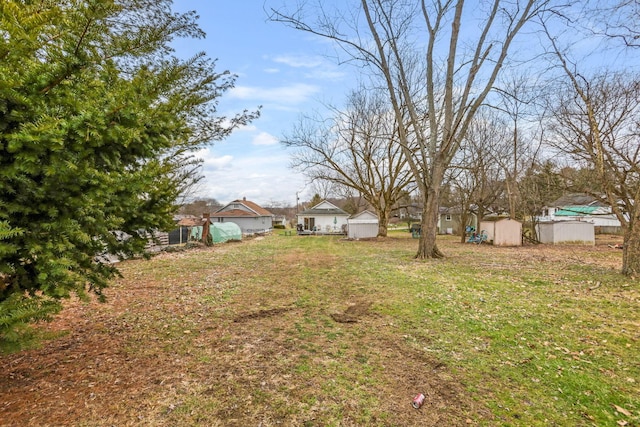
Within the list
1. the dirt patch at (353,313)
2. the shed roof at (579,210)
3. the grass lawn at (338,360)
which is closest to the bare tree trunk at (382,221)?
the shed roof at (579,210)

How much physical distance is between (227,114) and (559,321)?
5845mm

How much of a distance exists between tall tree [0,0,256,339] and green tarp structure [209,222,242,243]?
1867 cm

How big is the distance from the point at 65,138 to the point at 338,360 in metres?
3.15

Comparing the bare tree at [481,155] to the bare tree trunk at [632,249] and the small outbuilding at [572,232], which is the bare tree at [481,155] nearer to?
the small outbuilding at [572,232]

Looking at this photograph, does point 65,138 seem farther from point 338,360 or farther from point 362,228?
point 362,228

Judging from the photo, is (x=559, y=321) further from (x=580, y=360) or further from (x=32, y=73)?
(x=32, y=73)

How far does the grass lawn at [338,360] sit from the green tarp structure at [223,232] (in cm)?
1468

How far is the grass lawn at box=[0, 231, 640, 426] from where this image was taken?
8.38 ft

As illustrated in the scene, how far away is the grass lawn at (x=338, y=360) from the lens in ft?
8.38

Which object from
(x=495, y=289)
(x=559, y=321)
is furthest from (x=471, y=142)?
(x=559, y=321)

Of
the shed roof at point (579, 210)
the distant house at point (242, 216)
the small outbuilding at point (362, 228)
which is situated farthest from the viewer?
the distant house at point (242, 216)

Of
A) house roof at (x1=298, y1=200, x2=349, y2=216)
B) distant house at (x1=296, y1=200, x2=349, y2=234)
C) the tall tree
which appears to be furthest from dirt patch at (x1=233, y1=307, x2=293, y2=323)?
house roof at (x1=298, y1=200, x2=349, y2=216)

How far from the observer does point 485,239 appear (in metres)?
19.6

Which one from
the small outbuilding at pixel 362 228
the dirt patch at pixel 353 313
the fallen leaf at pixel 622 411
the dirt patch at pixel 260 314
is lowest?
the fallen leaf at pixel 622 411
